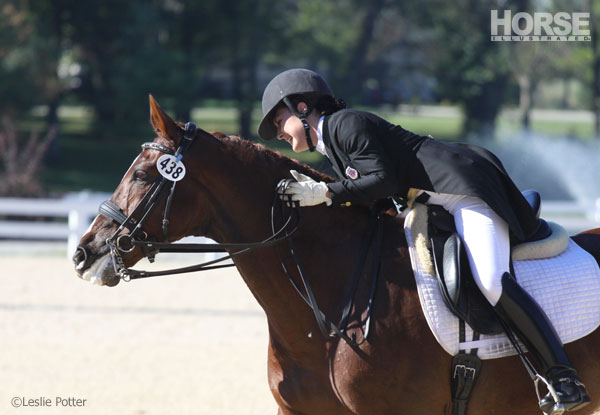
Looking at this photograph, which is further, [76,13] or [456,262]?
[76,13]

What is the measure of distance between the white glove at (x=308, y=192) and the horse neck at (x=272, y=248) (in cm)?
17

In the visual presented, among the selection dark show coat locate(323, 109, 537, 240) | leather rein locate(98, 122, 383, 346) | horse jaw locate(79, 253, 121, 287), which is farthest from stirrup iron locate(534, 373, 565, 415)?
horse jaw locate(79, 253, 121, 287)

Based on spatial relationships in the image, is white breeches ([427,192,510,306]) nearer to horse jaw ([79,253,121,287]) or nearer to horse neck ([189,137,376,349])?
horse neck ([189,137,376,349])

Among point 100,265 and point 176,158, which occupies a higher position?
point 176,158

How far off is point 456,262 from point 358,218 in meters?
0.57

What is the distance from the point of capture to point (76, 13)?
1126 inches

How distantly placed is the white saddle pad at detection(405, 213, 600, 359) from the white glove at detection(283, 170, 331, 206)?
50cm

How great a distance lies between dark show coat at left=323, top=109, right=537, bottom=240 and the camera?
11.1 ft

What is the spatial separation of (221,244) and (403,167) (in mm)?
936

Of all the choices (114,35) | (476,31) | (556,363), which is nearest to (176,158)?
(556,363)

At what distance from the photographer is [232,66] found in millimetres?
31375

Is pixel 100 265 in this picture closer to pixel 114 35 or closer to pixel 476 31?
pixel 114 35

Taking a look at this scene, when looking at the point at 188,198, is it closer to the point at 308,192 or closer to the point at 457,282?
the point at 308,192

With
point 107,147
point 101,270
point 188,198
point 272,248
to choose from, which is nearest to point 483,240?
point 272,248
